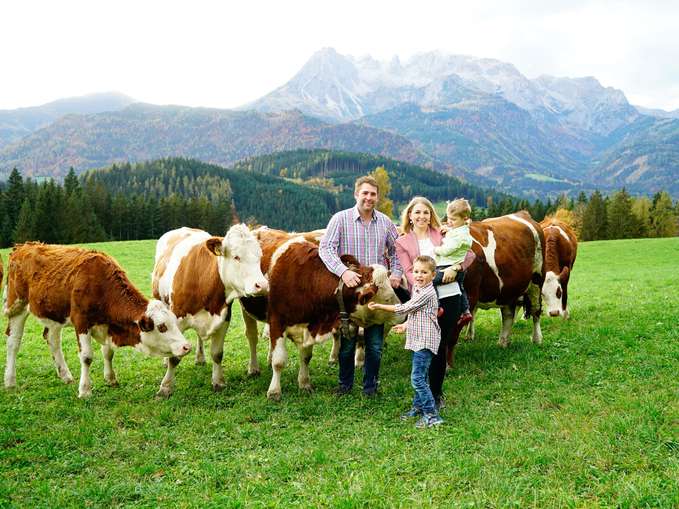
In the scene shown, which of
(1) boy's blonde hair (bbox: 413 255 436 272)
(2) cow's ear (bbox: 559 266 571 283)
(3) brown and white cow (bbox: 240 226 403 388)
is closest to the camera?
(1) boy's blonde hair (bbox: 413 255 436 272)

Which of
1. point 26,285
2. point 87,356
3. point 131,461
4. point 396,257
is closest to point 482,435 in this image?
point 396,257

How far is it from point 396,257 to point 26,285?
6.65 meters

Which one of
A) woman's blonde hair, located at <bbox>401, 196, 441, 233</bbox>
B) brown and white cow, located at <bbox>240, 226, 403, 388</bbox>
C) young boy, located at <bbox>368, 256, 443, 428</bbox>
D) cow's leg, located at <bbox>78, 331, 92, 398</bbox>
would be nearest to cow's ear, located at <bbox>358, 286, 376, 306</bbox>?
brown and white cow, located at <bbox>240, 226, 403, 388</bbox>

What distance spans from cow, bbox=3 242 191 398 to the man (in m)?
2.65

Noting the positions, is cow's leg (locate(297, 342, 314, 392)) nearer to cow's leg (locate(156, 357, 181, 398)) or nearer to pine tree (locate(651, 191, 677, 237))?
cow's leg (locate(156, 357, 181, 398))

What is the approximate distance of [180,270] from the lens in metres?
9.02

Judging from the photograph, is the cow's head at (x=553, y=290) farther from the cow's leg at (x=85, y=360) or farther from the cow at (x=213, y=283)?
the cow's leg at (x=85, y=360)

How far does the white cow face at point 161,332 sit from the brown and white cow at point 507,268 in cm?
467

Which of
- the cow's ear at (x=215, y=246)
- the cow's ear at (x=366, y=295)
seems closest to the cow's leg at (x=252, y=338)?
the cow's ear at (x=215, y=246)

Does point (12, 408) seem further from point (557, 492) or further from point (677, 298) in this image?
point (677, 298)

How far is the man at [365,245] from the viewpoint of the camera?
7707 mm

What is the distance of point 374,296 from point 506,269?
4.08 metres

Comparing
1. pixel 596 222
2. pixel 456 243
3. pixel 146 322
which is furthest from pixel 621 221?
pixel 146 322

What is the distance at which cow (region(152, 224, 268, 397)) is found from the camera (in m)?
8.03
